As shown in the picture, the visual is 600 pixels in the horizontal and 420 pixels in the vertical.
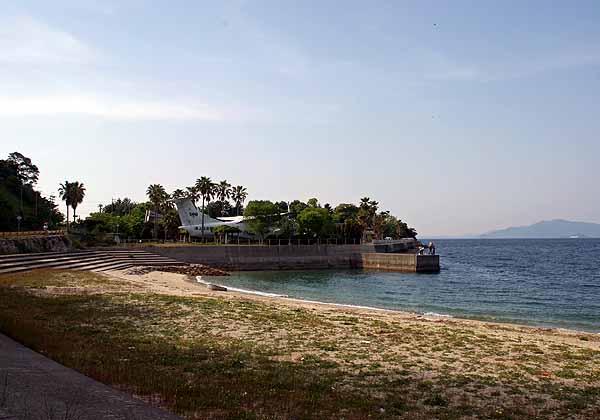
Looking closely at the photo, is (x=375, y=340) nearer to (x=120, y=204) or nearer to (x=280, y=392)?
(x=280, y=392)

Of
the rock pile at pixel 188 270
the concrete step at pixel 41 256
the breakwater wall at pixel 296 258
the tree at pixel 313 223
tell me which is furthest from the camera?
the tree at pixel 313 223

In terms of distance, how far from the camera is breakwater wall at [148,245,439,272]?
79562mm

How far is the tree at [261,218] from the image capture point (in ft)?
377

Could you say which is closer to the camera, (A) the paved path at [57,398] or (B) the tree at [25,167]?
(A) the paved path at [57,398]

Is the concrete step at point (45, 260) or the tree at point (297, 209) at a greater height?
the tree at point (297, 209)

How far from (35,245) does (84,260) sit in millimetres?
5147

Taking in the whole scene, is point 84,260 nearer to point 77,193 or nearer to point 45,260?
point 45,260

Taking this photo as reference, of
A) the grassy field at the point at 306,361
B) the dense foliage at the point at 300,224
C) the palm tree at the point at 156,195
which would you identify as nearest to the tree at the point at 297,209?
the dense foliage at the point at 300,224

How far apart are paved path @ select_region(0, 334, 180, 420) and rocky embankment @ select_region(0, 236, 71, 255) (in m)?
45.4

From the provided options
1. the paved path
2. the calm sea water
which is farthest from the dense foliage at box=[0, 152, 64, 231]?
the paved path

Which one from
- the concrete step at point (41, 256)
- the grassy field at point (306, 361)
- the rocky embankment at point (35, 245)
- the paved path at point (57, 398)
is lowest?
the grassy field at point (306, 361)

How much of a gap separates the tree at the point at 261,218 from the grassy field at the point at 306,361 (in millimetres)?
90134

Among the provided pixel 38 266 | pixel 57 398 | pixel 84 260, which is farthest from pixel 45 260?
pixel 57 398

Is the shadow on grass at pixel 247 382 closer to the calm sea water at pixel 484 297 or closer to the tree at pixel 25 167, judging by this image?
the calm sea water at pixel 484 297
